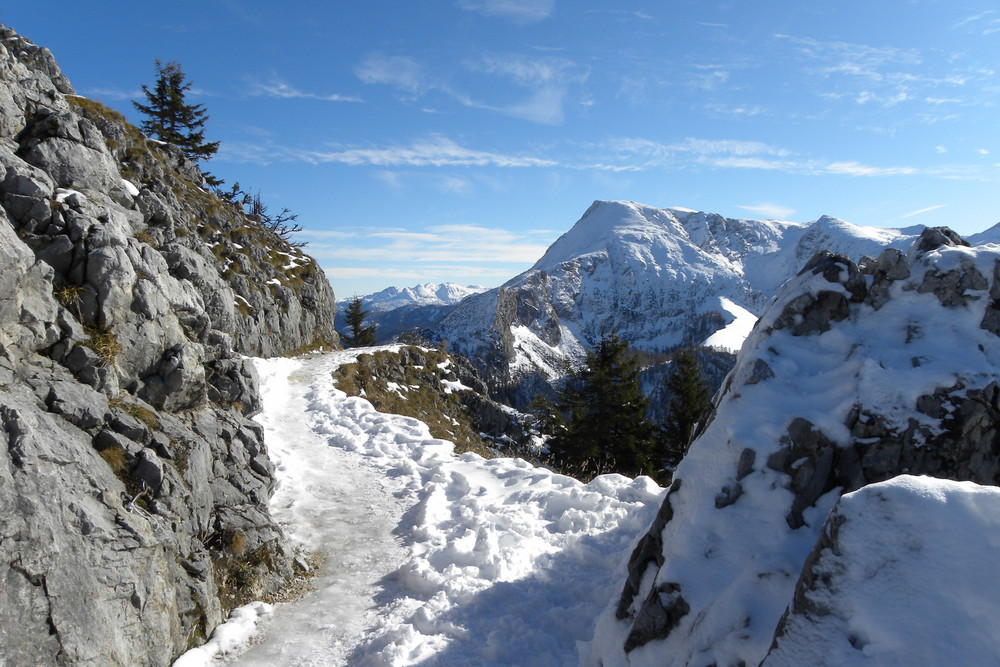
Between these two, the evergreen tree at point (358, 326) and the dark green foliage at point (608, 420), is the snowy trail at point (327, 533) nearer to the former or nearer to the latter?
the dark green foliage at point (608, 420)

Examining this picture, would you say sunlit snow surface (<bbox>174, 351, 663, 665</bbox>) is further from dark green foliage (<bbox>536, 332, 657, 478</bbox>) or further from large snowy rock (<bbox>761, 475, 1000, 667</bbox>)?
dark green foliage (<bbox>536, 332, 657, 478</bbox>)

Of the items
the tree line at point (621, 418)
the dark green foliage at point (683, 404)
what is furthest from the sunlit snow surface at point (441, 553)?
the dark green foliage at point (683, 404)

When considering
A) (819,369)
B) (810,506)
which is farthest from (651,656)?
(819,369)

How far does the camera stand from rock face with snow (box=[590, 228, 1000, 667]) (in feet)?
19.1

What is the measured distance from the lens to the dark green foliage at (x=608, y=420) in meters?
26.2

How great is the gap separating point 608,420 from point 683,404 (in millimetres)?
4459

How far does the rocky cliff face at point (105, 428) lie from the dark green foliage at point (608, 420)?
58.6ft

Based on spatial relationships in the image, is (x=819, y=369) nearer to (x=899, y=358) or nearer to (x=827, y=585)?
(x=899, y=358)

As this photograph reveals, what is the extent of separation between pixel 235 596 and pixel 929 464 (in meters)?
11.6

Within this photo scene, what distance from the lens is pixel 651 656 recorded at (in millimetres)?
6121

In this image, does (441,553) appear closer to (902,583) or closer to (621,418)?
(902,583)

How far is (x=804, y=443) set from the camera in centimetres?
648

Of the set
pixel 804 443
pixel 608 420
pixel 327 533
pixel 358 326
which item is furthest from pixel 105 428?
pixel 358 326

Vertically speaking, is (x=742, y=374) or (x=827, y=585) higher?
(x=742, y=374)
